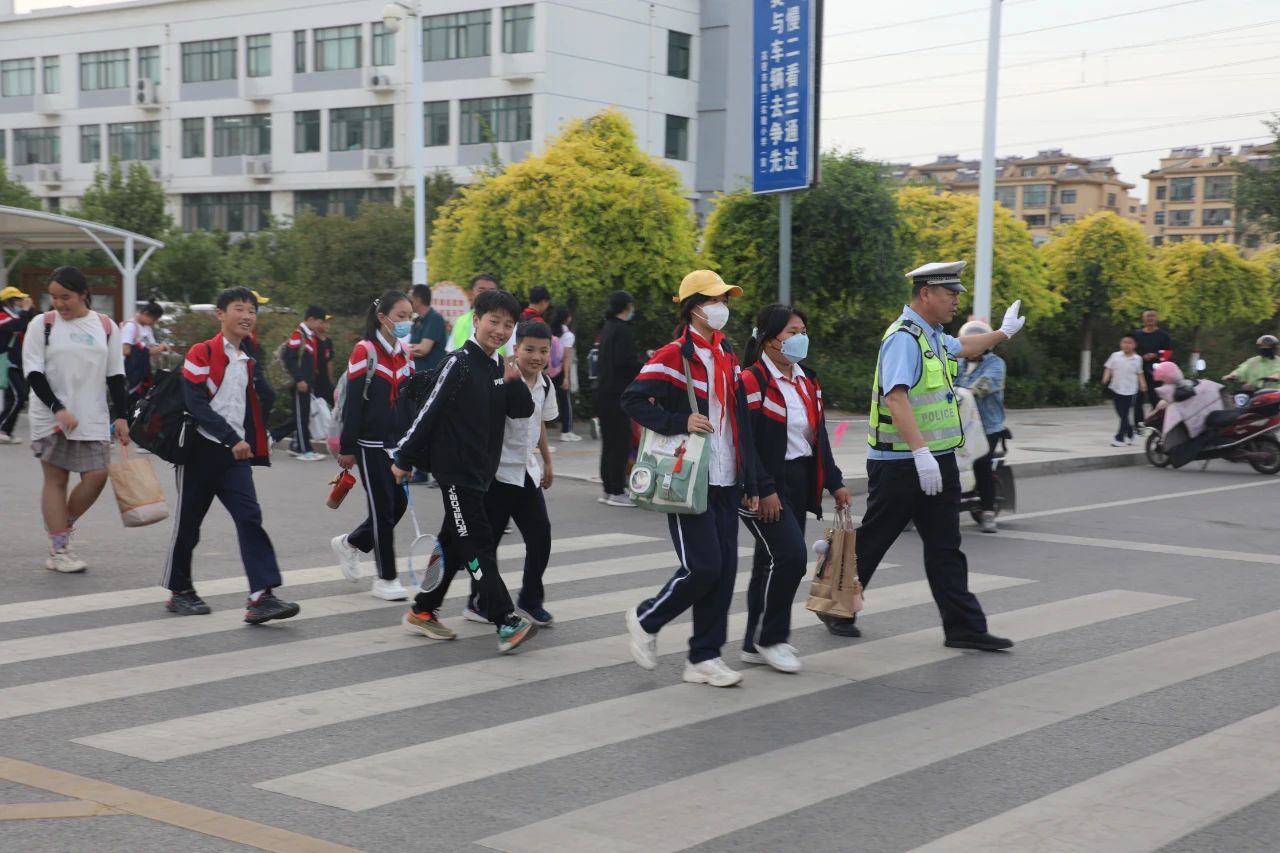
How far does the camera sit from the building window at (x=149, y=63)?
58.1 meters

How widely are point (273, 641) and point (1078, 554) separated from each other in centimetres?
630

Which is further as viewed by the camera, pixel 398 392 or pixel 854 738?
pixel 398 392

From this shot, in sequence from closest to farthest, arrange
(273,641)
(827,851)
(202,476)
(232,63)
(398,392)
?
(827,851)
(273,641)
(202,476)
(398,392)
(232,63)

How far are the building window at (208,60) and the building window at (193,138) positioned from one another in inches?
65.3

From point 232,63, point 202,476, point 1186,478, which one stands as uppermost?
point 232,63

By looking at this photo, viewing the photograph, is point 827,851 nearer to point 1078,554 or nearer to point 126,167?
point 1078,554

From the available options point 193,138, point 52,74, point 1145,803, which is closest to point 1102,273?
point 1145,803

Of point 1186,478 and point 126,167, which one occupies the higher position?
point 126,167

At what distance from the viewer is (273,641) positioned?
7.22m

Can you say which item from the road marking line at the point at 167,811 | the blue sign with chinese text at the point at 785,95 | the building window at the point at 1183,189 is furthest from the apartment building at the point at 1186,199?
the road marking line at the point at 167,811

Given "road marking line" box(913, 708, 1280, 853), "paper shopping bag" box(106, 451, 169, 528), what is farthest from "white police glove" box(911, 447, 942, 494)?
"paper shopping bag" box(106, 451, 169, 528)

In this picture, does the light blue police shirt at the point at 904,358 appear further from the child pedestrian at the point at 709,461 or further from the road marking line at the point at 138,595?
the road marking line at the point at 138,595

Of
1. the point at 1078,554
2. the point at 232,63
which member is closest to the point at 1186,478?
the point at 1078,554

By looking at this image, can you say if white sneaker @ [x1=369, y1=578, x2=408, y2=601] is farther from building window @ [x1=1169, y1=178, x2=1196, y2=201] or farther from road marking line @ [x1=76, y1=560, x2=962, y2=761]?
building window @ [x1=1169, y1=178, x2=1196, y2=201]
